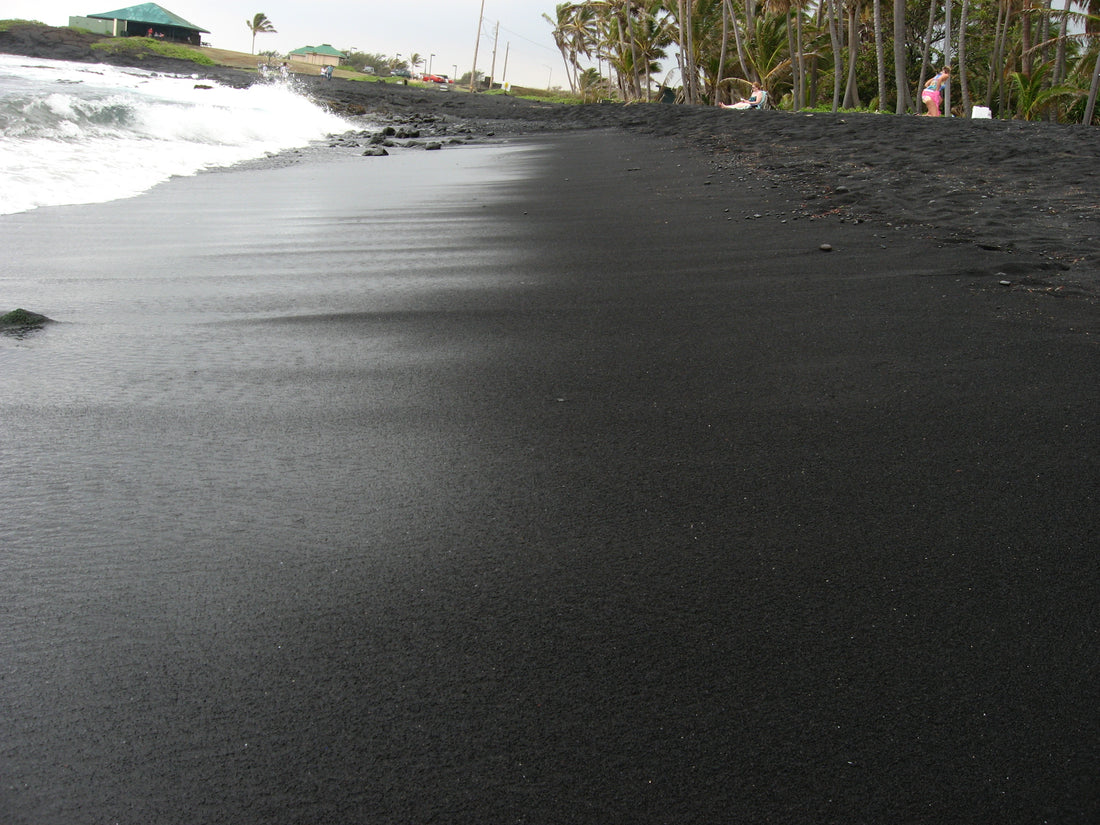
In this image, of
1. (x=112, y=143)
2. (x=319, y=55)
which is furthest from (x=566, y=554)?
(x=319, y=55)

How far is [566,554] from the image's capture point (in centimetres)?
200

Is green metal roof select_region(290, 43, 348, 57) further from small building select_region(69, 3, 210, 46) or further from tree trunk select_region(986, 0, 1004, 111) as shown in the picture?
tree trunk select_region(986, 0, 1004, 111)

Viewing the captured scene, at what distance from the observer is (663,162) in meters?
10.3

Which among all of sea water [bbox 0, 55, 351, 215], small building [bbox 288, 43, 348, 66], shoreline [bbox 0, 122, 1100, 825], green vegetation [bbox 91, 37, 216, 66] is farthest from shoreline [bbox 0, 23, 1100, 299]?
small building [bbox 288, 43, 348, 66]

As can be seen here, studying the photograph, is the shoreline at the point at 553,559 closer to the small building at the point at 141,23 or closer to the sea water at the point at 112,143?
the sea water at the point at 112,143

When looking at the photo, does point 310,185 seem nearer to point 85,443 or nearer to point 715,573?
point 85,443

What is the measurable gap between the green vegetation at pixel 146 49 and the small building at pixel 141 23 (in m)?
8.02

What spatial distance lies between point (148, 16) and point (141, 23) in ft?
3.92

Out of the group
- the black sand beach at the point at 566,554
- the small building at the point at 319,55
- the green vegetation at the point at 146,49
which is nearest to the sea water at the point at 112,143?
the black sand beach at the point at 566,554

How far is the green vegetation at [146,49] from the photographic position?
176ft

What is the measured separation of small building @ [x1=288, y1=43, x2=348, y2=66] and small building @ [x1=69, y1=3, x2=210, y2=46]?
2253 centimetres

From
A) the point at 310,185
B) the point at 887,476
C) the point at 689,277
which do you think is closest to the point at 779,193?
the point at 689,277

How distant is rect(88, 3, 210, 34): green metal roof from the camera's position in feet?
218

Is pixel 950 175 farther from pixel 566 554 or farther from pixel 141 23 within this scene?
pixel 141 23
